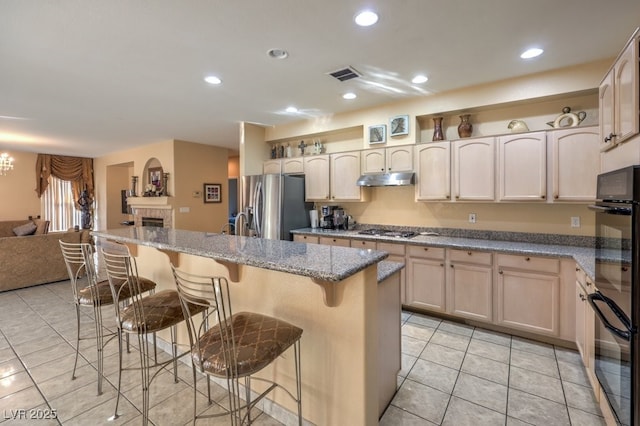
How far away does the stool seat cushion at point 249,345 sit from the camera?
4.43ft

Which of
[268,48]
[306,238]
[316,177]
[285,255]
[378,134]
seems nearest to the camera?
[285,255]

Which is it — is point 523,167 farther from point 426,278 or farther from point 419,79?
point 426,278

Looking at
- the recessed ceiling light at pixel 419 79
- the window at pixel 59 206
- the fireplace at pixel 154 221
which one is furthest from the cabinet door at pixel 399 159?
the window at pixel 59 206

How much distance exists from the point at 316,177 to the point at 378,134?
3.76 feet

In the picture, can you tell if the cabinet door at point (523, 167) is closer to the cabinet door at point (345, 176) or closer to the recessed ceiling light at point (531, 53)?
the recessed ceiling light at point (531, 53)

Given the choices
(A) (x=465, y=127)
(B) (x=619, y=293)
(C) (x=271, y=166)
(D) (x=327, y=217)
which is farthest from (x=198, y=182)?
(B) (x=619, y=293)

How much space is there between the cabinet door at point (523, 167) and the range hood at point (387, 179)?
972 mm

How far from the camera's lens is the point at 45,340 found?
2.96 meters

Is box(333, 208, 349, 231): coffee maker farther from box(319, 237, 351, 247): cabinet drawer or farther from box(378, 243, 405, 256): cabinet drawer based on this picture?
box(378, 243, 405, 256): cabinet drawer

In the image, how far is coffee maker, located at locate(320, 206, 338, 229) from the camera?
14.9 ft

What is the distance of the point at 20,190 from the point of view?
24.2 feet

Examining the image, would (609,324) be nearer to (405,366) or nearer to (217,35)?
(405,366)

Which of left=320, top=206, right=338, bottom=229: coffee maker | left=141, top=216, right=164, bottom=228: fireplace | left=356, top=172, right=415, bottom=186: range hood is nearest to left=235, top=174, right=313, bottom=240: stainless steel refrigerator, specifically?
left=320, top=206, right=338, bottom=229: coffee maker

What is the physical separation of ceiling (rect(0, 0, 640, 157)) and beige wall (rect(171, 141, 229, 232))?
2.12 m
